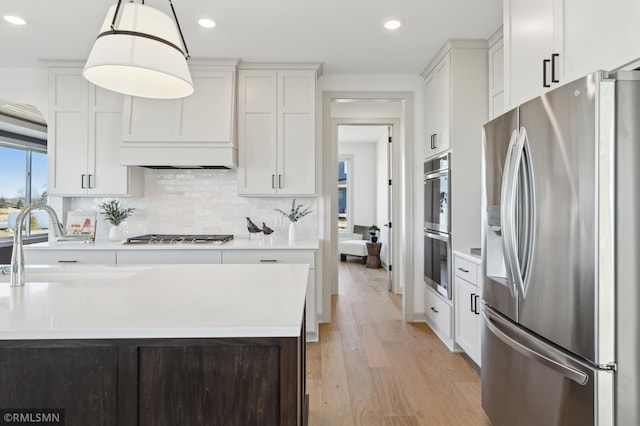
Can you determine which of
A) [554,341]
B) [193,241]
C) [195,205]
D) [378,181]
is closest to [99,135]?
[195,205]

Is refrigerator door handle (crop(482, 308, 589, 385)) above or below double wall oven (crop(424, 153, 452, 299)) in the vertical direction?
below

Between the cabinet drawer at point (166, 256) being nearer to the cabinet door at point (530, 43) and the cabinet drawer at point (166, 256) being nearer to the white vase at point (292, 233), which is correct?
the white vase at point (292, 233)

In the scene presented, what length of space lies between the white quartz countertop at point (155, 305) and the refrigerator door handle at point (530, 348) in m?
0.98

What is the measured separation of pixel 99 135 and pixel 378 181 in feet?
17.8

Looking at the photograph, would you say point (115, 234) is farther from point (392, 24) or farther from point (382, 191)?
point (382, 191)

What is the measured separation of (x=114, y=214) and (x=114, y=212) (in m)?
0.02

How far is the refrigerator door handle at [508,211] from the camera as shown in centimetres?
161

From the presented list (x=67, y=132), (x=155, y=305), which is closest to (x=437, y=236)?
(x=155, y=305)

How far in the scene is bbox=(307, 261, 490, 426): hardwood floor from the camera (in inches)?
85.3

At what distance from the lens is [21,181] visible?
5715 mm

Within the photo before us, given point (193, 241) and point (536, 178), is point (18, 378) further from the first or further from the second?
point (193, 241)

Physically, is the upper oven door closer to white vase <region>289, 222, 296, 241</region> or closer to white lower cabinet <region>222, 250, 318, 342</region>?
white lower cabinet <region>222, 250, 318, 342</region>

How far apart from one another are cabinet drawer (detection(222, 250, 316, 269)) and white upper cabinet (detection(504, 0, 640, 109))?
1.93 m

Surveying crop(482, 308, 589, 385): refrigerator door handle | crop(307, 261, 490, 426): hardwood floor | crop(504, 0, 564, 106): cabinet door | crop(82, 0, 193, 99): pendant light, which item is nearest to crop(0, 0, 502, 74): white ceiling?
crop(504, 0, 564, 106): cabinet door
